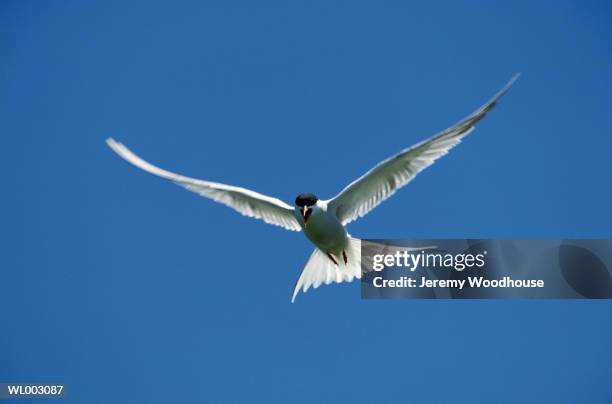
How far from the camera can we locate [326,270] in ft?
41.0

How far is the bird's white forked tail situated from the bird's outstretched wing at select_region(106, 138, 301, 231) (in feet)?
1.49

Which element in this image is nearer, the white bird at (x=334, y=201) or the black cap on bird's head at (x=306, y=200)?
the white bird at (x=334, y=201)

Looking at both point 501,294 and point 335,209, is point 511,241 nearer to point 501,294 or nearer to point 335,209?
point 501,294

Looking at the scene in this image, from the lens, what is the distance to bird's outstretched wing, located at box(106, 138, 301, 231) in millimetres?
12242

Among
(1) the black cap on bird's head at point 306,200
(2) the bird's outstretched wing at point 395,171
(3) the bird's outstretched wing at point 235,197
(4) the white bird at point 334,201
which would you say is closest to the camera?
(2) the bird's outstretched wing at point 395,171

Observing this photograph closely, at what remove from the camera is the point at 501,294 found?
1252 centimetres

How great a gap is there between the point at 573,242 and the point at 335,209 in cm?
319

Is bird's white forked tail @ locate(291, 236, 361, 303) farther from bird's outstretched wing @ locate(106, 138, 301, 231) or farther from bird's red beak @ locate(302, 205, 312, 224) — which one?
bird's red beak @ locate(302, 205, 312, 224)

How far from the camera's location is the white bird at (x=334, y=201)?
1095 cm

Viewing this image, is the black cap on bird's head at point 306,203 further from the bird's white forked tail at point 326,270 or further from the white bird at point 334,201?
the bird's white forked tail at point 326,270

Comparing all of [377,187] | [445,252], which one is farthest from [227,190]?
[445,252]

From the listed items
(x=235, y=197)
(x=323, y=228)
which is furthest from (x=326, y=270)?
(x=235, y=197)

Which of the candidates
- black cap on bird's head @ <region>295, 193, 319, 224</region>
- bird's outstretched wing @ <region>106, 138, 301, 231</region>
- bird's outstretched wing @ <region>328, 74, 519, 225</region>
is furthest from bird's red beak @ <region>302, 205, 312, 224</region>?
bird's outstretched wing @ <region>106, 138, 301, 231</region>

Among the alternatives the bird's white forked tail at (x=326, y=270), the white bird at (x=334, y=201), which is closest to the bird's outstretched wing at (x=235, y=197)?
the white bird at (x=334, y=201)
